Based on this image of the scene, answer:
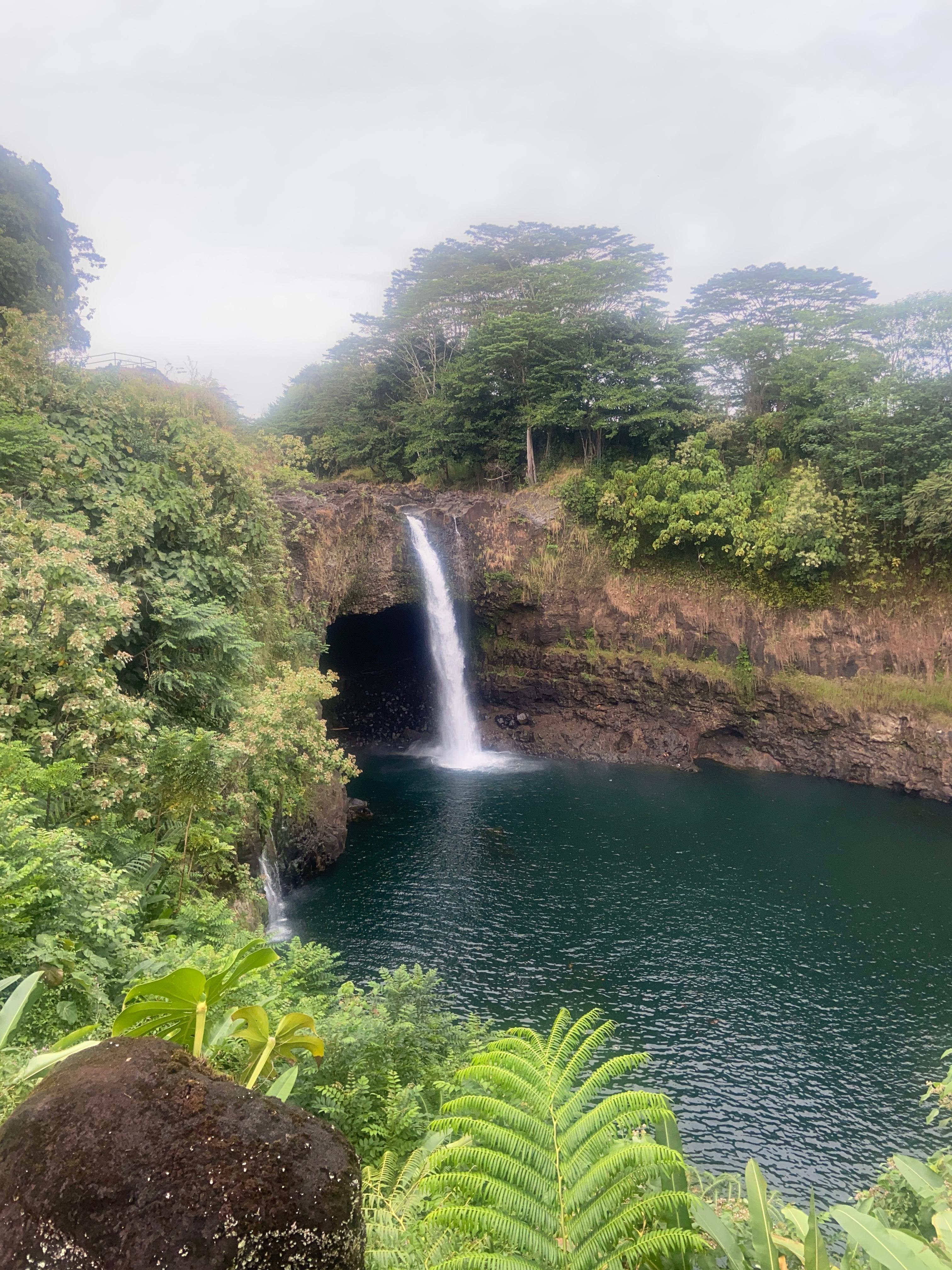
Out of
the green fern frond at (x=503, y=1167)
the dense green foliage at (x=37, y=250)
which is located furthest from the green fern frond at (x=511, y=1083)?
the dense green foliage at (x=37, y=250)

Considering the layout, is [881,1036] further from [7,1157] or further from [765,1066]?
[7,1157]

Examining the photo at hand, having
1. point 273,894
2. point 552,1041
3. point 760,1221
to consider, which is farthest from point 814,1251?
point 273,894

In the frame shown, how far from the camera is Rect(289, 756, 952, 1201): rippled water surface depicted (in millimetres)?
9570

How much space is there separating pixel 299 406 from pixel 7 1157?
138ft

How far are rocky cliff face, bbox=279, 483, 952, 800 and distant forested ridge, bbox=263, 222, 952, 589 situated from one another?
184 cm

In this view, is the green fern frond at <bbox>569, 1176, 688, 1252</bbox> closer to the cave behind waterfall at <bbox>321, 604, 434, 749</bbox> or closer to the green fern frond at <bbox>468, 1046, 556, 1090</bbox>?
the green fern frond at <bbox>468, 1046, 556, 1090</bbox>

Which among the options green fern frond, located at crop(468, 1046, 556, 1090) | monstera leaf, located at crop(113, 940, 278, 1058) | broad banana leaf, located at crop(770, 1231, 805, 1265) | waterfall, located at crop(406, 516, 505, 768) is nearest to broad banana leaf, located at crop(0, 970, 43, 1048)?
monstera leaf, located at crop(113, 940, 278, 1058)

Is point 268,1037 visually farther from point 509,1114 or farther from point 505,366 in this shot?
point 505,366

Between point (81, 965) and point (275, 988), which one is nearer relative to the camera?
point (81, 965)

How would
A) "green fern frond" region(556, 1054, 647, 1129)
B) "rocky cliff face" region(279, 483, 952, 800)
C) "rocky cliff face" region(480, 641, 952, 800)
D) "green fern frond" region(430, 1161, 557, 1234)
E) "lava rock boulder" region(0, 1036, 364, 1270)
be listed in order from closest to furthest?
1. "lava rock boulder" region(0, 1036, 364, 1270)
2. "green fern frond" region(430, 1161, 557, 1234)
3. "green fern frond" region(556, 1054, 647, 1129)
4. "rocky cliff face" region(480, 641, 952, 800)
5. "rocky cliff face" region(279, 483, 952, 800)

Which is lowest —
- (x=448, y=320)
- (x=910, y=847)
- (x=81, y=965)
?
(x=910, y=847)

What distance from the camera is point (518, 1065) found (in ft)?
12.2

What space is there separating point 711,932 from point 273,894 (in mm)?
9062

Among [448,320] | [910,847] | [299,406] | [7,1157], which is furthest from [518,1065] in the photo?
[299,406]
